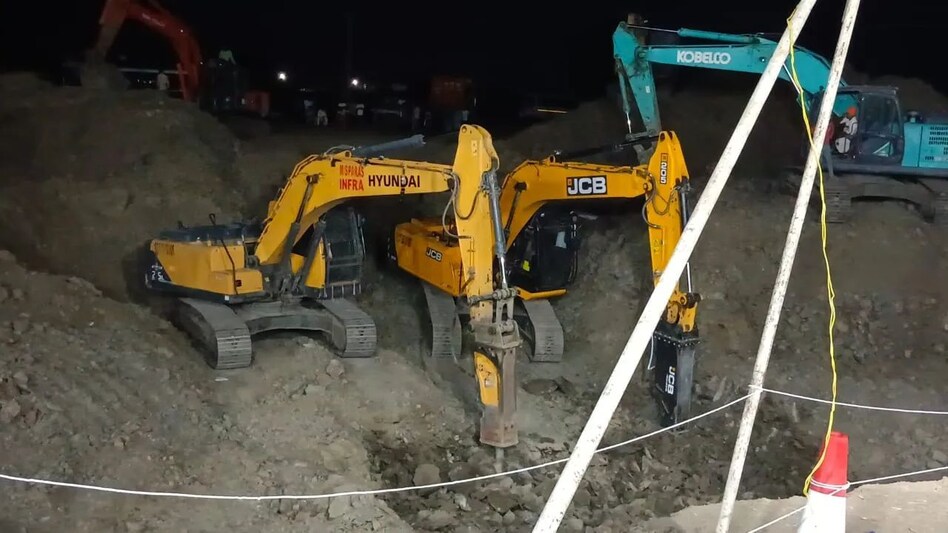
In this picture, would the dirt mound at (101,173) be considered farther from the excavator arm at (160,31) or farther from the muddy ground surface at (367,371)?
the excavator arm at (160,31)

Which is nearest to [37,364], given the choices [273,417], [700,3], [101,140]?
[273,417]

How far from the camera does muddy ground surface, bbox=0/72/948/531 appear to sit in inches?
243

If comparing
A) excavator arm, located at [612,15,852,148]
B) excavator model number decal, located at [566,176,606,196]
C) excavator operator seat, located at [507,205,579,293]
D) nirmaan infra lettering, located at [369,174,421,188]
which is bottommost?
excavator operator seat, located at [507,205,579,293]

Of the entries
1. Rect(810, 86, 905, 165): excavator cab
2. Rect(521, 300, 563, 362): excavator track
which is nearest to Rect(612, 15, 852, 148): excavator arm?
Rect(810, 86, 905, 165): excavator cab

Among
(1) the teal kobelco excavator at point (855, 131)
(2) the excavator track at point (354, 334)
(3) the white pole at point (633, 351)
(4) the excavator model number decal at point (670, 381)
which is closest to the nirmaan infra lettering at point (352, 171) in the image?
(2) the excavator track at point (354, 334)

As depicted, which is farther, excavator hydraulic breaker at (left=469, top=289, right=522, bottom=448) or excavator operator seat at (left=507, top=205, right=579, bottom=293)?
excavator operator seat at (left=507, top=205, right=579, bottom=293)

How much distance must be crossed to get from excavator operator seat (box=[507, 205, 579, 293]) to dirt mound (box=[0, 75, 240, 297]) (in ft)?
14.7

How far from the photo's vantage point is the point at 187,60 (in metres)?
15.4

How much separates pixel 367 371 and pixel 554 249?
2.64 m

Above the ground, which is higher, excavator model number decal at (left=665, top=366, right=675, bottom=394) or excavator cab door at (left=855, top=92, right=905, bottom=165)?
excavator cab door at (left=855, top=92, right=905, bottom=165)

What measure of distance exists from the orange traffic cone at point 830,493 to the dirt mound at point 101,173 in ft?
27.0

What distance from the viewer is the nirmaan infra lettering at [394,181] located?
25.0ft

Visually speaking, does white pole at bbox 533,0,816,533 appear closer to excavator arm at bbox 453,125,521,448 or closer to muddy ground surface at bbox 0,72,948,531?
muddy ground surface at bbox 0,72,948,531

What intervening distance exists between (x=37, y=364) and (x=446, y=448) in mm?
3389
